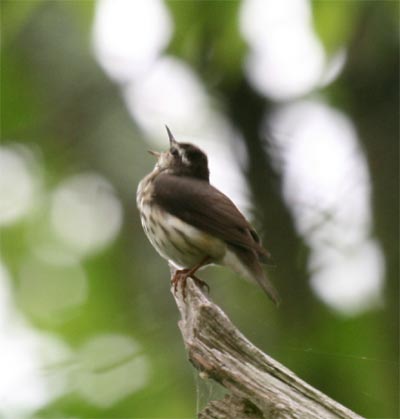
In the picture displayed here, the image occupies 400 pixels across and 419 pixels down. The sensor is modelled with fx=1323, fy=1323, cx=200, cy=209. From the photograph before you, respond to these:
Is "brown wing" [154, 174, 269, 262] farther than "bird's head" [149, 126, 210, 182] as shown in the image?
No

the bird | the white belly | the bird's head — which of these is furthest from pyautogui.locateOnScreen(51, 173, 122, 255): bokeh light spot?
the white belly

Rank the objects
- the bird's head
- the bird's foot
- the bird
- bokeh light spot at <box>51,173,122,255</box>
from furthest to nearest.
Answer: bokeh light spot at <box>51,173,122,255</box>, the bird's head, the bird, the bird's foot

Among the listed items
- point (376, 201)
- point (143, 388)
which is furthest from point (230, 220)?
point (376, 201)

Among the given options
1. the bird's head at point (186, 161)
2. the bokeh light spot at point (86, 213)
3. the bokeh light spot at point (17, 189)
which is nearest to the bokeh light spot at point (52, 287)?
the bokeh light spot at point (86, 213)

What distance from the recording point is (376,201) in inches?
278

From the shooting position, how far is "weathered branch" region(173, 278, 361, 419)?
4332 mm

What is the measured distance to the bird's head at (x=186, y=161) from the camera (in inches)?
251

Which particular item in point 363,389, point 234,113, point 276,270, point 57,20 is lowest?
point 363,389

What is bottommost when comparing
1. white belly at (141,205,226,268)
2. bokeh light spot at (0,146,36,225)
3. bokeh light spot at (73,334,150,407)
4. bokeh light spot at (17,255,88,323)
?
bokeh light spot at (17,255,88,323)

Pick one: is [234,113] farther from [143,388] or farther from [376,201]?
[143,388]

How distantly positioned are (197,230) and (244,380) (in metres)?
1.51

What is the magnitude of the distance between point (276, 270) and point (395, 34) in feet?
5.07

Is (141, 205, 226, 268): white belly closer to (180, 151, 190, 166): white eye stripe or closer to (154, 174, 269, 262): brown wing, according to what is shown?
(154, 174, 269, 262): brown wing

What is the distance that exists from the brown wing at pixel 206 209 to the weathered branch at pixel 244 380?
106 centimetres
